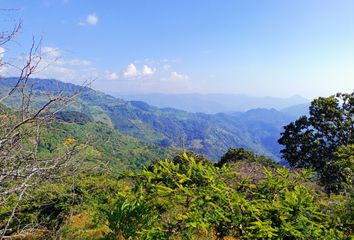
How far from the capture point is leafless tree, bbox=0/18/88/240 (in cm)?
478

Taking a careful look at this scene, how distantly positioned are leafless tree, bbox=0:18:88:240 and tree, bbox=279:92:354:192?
26.7 meters

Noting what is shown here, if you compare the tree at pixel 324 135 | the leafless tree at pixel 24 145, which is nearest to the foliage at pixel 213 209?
the leafless tree at pixel 24 145

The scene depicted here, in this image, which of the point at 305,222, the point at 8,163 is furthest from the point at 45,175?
the point at 305,222

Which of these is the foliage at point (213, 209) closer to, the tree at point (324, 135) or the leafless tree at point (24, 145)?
the leafless tree at point (24, 145)

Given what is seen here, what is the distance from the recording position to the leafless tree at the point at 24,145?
4.78 meters

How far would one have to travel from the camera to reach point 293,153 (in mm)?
32875

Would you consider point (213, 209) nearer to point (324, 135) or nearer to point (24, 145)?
point (24, 145)

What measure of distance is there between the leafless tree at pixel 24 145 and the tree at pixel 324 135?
2671cm

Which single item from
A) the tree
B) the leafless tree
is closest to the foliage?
the leafless tree

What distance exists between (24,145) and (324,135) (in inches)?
1173

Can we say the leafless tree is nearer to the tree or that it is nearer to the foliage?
the foliage

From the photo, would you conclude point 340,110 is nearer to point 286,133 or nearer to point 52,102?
point 286,133

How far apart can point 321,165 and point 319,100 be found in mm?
5930

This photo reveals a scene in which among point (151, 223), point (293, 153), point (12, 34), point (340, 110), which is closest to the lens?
point (12, 34)
